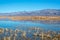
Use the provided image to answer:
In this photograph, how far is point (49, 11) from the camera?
4291 centimetres

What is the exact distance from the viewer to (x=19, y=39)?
730 cm

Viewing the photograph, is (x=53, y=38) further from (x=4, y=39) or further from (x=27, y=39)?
(x=4, y=39)

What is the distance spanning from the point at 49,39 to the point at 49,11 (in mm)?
35803

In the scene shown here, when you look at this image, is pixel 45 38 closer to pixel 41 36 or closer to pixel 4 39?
pixel 41 36

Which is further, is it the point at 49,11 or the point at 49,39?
the point at 49,11

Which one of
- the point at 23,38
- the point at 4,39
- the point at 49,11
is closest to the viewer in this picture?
the point at 4,39

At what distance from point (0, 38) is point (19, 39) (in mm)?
732

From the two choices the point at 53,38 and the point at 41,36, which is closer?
the point at 53,38

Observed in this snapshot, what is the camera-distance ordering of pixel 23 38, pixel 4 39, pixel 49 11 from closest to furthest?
pixel 4 39 < pixel 23 38 < pixel 49 11

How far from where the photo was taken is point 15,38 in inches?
294

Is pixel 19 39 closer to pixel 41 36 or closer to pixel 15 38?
pixel 15 38

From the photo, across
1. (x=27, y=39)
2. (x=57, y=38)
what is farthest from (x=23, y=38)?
(x=57, y=38)

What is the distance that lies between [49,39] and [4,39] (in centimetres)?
171

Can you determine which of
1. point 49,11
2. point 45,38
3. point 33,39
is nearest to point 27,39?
point 33,39
